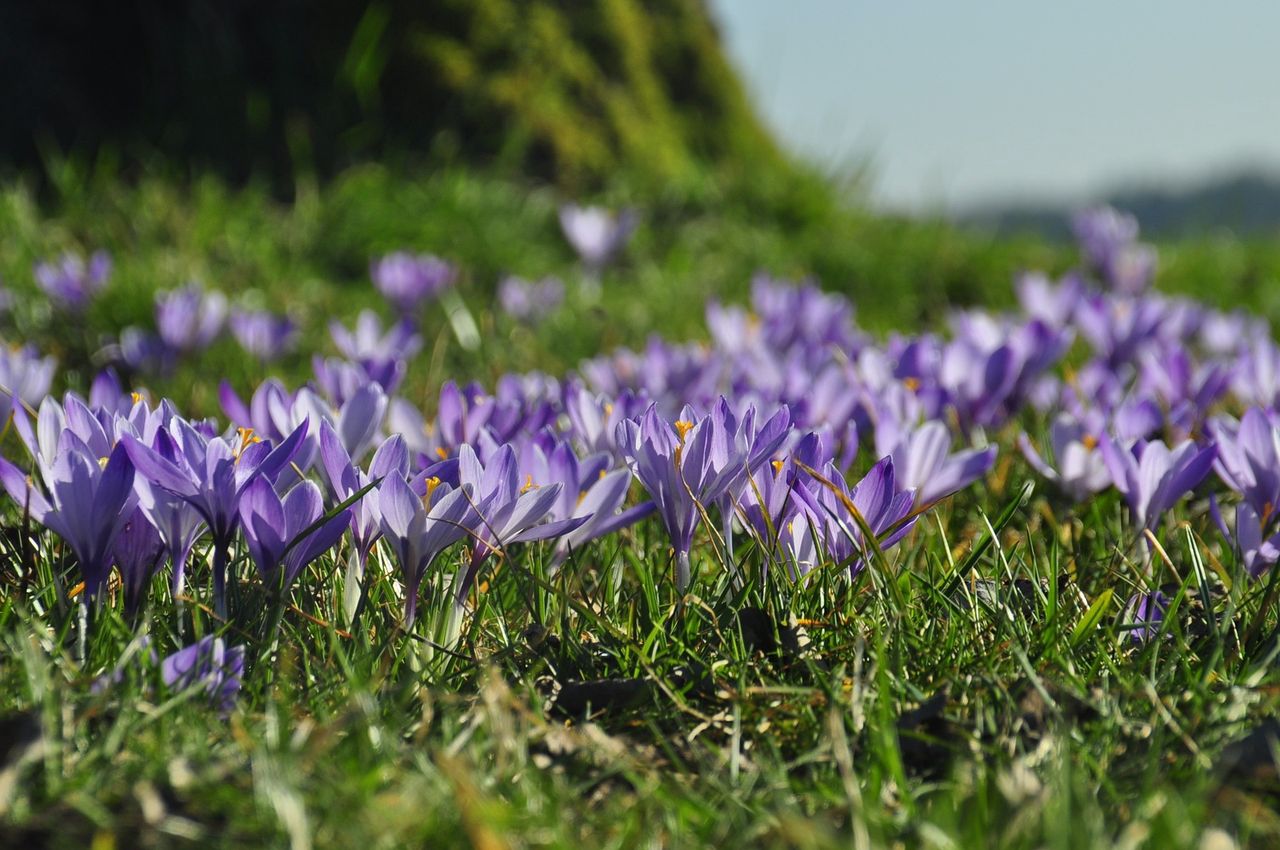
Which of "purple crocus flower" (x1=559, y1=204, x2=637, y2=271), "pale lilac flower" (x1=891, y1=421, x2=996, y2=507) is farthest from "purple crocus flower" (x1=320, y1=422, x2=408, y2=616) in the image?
"purple crocus flower" (x1=559, y1=204, x2=637, y2=271)

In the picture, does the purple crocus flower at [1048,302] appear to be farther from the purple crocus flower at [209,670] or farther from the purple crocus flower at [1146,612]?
the purple crocus flower at [209,670]

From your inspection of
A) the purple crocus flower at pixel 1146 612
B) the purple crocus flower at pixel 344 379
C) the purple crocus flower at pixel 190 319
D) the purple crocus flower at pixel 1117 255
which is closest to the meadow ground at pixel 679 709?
the purple crocus flower at pixel 1146 612

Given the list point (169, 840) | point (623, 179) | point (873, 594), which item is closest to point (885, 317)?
point (623, 179)

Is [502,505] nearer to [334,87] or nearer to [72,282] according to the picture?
[72,282]

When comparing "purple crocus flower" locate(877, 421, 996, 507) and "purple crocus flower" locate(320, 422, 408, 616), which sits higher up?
"purple crocus flower" locate(320, 422, 408, 616)

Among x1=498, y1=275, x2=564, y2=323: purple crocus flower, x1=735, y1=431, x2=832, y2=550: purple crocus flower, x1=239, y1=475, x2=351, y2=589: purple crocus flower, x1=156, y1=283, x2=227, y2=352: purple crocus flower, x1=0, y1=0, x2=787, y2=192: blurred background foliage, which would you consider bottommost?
x1=735, y1=431, x2=832, y2=550: purple crocus flower

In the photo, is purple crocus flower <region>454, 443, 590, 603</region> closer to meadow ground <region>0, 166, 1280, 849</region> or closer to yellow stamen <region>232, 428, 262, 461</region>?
meadow ground <region>0, 166, 1280, 849</region>

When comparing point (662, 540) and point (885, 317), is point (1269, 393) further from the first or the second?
point (885, 317)
